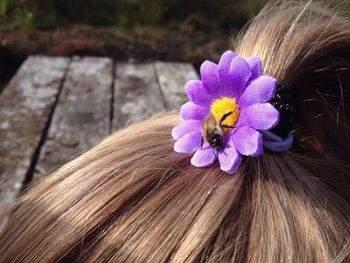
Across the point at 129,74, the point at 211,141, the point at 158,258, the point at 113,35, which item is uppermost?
the point at 211,141

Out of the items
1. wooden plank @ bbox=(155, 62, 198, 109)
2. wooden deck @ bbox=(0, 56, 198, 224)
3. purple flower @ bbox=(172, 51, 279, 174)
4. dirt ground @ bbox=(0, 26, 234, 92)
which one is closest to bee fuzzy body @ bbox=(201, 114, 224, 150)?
purple flower @ bbox=(172, 51, 279, 174)

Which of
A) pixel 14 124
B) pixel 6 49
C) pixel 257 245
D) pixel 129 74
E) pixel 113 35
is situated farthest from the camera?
pixel 113 35

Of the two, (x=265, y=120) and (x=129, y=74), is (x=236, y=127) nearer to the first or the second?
(x=265, y=120)

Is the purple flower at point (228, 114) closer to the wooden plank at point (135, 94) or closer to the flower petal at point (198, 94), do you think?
the flower petal at point (198, 94)

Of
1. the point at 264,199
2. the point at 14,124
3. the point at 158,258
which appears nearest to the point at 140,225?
the point at 158,258

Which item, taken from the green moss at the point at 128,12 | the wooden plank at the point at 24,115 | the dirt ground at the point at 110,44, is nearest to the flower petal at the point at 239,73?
the wooden plank at the point at 24,115

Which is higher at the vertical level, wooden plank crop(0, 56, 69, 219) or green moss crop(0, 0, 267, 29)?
wooden plank crop(0, 56, 69, 219)

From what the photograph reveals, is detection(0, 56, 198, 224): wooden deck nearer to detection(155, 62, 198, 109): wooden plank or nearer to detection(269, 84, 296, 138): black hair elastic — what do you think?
detection(155, 62, 198, 109): wooden plank
